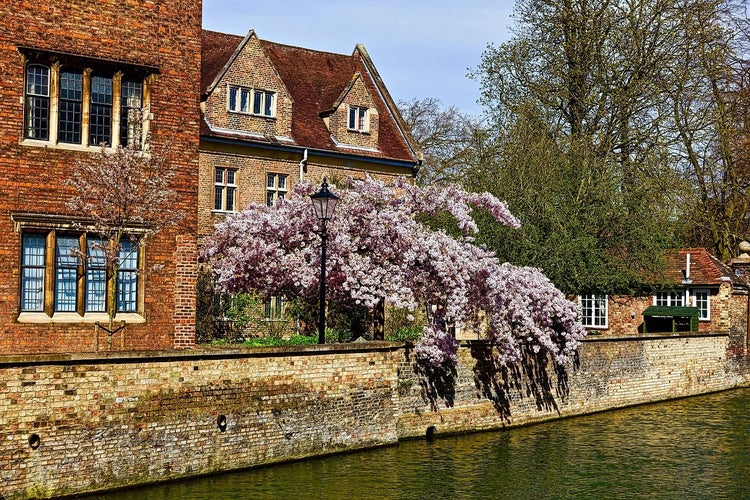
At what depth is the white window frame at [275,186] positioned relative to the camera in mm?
35219

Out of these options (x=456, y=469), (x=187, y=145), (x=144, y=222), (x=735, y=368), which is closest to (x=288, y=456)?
(x=456, y=469)

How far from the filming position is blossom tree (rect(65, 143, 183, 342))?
19.9m

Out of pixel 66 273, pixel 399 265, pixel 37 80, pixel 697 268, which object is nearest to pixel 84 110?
pixel 37 80

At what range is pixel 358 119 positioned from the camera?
38.2 m

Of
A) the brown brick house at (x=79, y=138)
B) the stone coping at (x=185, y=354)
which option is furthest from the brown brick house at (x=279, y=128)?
the stone coping at (x=185, y=354)

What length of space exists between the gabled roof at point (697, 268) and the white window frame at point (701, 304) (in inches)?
22.3

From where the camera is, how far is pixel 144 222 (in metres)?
20.9

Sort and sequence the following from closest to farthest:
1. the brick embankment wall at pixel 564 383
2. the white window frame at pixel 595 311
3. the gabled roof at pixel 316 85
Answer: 1. the brick embankment wall at pixel 564 383
2. the gabled roof at pixel 316 85
3. the white window frame at pixel 595 311

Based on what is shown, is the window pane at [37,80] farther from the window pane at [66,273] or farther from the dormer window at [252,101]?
the dormer window at [252,101]

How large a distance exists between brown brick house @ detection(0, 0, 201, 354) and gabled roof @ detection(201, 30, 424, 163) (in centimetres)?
1173

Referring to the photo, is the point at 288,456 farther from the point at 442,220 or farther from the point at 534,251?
the point at 534,251

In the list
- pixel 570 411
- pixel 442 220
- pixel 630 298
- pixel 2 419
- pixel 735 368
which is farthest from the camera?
pixel 630 298

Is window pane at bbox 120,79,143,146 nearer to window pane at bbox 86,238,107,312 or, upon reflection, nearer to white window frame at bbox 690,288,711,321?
window pane at bbox 86,238,107,312

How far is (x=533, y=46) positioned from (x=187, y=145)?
24307mm
